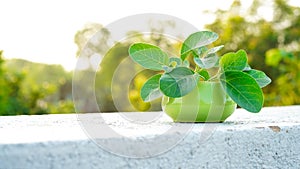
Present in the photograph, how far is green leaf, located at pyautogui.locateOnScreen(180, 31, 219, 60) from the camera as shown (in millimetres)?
839

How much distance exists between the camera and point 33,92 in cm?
416

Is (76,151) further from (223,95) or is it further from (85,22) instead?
(85,22)

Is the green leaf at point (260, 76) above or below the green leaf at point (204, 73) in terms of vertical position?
below

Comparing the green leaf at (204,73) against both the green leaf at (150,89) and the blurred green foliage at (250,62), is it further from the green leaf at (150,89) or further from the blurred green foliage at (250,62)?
the blurred green foliage at (250,62)

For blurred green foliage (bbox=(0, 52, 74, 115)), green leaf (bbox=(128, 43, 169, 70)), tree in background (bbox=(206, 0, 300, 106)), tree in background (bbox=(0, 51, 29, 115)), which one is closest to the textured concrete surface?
green leaf (bbox=(128, 43, 169, 70))

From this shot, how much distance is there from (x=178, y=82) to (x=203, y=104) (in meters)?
0.08

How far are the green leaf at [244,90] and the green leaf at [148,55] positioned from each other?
138 millimetres

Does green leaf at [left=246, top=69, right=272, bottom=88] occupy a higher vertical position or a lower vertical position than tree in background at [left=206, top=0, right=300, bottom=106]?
higher

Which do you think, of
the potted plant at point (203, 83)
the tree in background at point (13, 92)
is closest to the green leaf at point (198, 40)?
the potted plant at point (203, 83)

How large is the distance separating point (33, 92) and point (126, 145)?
3.75 meters

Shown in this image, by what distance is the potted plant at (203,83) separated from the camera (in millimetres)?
810

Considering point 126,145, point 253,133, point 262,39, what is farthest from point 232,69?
point 262,39

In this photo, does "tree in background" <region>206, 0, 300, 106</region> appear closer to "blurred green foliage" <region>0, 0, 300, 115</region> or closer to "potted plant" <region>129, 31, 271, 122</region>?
"blurred green foliage" <region>0, 0, 300, 115</region>

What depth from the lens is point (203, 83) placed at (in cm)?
85
